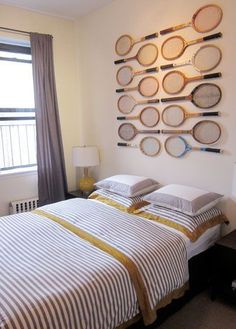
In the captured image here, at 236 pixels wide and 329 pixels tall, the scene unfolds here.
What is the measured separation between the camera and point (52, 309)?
1.30m

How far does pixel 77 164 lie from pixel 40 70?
1.18m

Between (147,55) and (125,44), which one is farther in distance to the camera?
(125,44)

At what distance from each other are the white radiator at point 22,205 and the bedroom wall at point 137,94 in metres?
0.86

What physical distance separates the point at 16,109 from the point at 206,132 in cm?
223

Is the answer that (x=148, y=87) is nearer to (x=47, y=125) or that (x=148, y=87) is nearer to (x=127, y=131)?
(x=127, y=131)

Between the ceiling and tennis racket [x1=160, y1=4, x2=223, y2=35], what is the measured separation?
116cm

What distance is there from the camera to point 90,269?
5.06 feet

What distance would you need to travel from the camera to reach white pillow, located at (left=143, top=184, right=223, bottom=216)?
85.4 inches

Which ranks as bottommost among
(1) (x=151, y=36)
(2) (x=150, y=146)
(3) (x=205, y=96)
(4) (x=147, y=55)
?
(2) (x=150, y=146)

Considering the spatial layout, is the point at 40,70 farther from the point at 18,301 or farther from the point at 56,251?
the point at 18,301

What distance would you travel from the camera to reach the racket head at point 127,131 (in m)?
3.04

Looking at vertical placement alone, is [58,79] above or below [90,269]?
above

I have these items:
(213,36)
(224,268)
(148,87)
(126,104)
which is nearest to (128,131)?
(126,104)

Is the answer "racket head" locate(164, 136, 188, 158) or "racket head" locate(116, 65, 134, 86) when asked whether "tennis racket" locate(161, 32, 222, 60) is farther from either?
"racket head" locate(164, 136, 188, 158)
